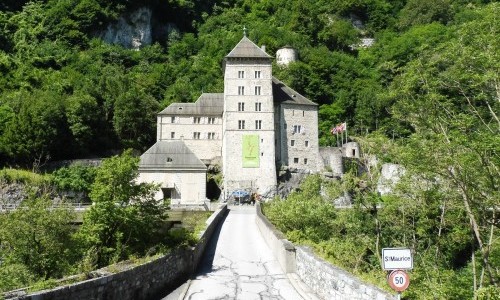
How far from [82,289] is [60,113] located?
4714 cm

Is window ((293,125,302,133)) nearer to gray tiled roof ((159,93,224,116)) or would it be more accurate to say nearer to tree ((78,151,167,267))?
gray tiled roof ((159,93,224,116))

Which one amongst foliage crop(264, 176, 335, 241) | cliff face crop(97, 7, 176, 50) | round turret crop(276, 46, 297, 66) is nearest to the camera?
foliage crop(264, 176, 335, 241)

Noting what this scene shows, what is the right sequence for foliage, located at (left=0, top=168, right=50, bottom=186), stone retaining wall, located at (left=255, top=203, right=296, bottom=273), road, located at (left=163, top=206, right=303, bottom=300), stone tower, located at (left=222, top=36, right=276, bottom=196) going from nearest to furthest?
road, located at (left=163, top=206, right=303, bottom=300) → stone retaining wall, located at (left=255, top=203, right=296, bottom=273) → foliage, located at (left=0, top=168, right=50, bottom=186) → stone tower, located at (left=222, top=36, right=276, bottom=196)

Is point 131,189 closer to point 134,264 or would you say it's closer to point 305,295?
point 134,264

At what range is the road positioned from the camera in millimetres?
11891

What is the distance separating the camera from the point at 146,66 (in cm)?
8000

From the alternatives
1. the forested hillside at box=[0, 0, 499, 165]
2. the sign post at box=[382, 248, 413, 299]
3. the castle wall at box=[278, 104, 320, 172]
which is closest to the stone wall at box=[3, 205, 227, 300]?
the sign post at box=[382, 248, 413, 299]

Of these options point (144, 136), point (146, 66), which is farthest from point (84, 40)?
point (144, 136)

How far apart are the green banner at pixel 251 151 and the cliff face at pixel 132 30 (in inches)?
1747

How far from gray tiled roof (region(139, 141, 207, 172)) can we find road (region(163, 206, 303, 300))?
966 inches

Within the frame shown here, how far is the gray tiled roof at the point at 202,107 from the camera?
57875mm

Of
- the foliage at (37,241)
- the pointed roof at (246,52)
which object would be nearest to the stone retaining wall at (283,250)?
the foliage at (37,241)

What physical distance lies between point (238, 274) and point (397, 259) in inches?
287

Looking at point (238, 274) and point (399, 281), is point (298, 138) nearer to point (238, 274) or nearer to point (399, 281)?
point (238, 274)
